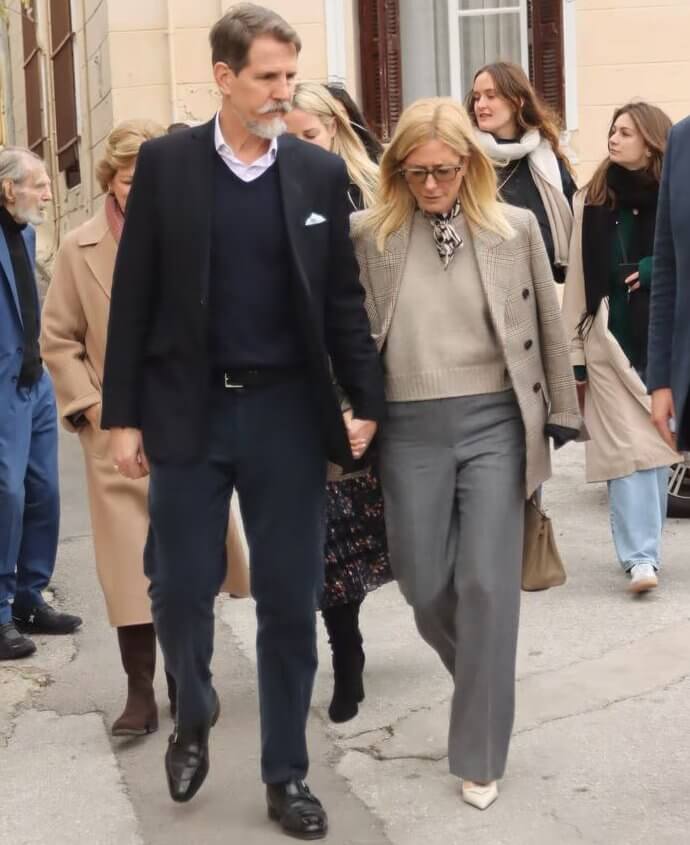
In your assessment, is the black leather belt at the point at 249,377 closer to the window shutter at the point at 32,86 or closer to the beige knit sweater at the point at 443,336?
the beige knit sweater at the point at 443,336

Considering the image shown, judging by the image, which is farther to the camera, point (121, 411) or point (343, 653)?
point (343, 653)

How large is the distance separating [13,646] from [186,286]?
2.72 metres

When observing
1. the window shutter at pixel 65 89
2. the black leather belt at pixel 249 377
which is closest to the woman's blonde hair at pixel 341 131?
the black leather belt at pixel 249 377

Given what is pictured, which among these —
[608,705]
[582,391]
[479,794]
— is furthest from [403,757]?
[582,391]

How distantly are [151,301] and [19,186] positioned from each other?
2.48 m

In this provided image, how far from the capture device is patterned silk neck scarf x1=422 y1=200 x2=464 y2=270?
15.2ft

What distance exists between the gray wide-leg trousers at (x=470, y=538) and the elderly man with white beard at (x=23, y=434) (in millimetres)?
2415

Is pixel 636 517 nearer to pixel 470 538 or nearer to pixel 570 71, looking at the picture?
pixel 470 538

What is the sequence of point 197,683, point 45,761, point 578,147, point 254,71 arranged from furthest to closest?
point 578,147 → point 45,761 → point 197,683 → point 254,71

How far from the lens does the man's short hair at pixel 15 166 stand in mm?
6621

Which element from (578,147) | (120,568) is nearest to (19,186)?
(120,568)

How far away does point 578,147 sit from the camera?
12.0 meters

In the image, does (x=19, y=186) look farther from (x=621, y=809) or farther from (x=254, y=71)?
(x=621, y=809)

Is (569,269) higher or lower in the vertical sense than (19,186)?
lower
